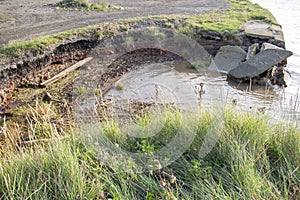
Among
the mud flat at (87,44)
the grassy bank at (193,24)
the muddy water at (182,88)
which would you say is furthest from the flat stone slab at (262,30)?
the muddy water at (182,88)

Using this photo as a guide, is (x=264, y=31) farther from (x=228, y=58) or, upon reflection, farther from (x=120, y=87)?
(x=120, y=87)

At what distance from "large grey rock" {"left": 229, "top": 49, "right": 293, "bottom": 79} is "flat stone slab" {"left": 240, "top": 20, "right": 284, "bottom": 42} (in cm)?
116

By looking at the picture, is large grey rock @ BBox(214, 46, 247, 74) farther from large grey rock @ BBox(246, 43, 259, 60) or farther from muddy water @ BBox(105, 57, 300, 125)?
muddy water @ BBox(105, 57, 300, 125)

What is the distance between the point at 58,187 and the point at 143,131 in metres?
1.02

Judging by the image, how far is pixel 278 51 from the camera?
654 cm

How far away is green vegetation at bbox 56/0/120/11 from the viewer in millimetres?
10023

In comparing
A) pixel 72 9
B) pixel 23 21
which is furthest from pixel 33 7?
pixel 23 21

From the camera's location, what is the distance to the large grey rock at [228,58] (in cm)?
711

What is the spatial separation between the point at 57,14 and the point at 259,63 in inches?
226

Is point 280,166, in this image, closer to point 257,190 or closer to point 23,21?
point 257,190

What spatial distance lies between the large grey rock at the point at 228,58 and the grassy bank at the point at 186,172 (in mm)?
4248

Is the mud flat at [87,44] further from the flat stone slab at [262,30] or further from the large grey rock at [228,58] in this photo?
the large grey rock at [228,58]

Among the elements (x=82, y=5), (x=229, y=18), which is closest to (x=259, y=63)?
(x=229, y=18)

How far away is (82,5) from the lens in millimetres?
10469
